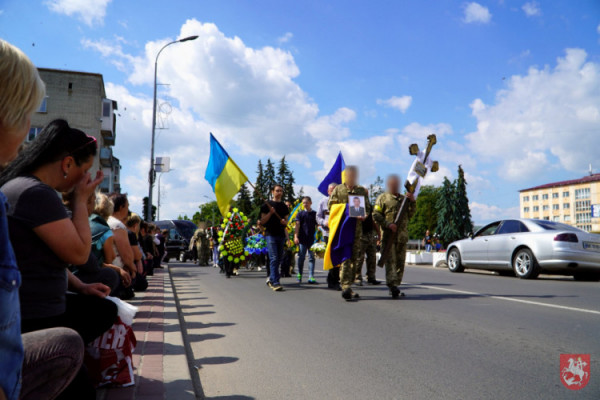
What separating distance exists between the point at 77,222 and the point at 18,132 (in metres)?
1.40

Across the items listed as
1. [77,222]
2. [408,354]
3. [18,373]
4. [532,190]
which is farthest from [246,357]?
[532,190]

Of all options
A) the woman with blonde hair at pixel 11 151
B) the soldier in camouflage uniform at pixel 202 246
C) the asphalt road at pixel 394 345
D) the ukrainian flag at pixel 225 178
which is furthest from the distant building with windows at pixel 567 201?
the woman with blonde hair at pixel 11 151

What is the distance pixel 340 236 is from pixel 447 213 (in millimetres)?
84091

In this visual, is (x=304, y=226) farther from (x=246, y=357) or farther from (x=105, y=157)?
(x=105, y=157)

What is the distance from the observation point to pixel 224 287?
12094 millimetres

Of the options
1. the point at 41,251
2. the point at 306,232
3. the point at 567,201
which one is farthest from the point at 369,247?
the point at 567,201

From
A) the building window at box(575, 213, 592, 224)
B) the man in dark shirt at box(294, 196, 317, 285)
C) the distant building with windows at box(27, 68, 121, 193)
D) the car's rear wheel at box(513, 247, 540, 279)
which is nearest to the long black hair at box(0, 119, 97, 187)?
the man in dark shirt at box(294, 196, 317, 285)

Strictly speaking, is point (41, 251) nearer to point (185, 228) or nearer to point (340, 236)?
point (340, 236)

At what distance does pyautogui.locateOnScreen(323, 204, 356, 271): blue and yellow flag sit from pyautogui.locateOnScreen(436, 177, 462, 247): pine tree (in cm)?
8241

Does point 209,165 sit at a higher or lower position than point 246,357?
higher

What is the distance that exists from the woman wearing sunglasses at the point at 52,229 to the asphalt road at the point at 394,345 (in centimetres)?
126

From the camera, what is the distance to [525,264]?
43.3 feet

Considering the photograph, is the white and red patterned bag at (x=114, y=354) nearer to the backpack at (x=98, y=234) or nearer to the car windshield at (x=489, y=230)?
the backpack at (x=98, y=234)

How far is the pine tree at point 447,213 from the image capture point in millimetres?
88500
